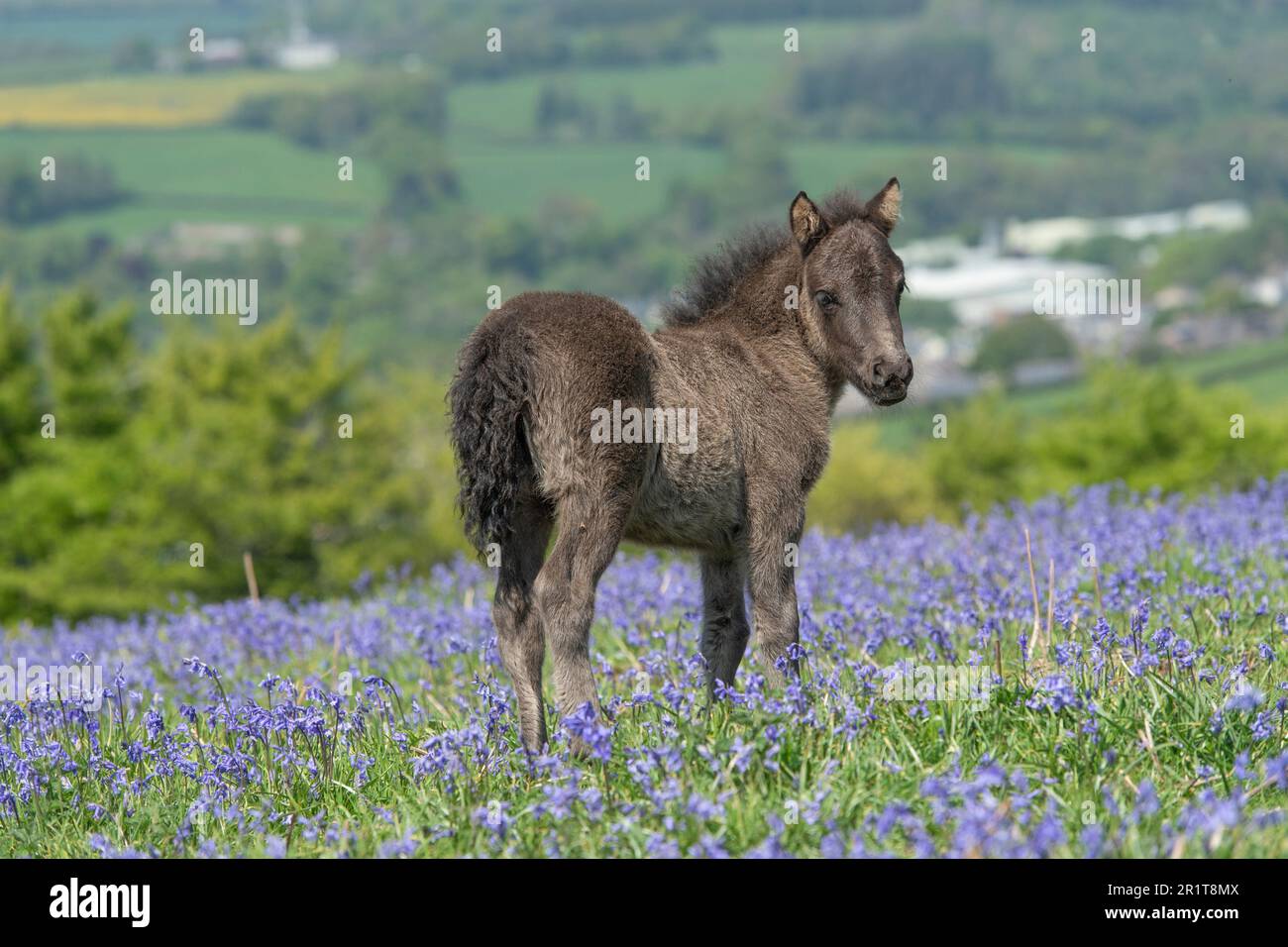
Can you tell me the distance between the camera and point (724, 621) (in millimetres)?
8133

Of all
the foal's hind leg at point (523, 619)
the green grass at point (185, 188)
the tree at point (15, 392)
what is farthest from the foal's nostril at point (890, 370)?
the green grass at point (185, 188)

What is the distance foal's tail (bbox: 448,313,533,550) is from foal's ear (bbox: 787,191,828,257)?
1898mm

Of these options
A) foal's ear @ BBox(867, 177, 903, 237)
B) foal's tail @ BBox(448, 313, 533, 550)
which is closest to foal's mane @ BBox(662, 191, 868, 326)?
foal's ear @ BBox(867, 177, 903, 237)

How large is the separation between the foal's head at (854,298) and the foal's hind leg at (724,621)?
1249 mm

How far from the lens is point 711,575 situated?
8.15 metres

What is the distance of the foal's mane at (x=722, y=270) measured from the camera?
888cm

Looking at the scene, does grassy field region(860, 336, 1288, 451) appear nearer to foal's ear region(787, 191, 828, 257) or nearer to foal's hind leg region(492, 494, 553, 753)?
foal's ear region(787, 191, 828, 257)

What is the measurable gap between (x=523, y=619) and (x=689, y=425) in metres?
1.28

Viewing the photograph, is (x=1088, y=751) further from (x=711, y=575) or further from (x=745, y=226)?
(x=745, y=226)

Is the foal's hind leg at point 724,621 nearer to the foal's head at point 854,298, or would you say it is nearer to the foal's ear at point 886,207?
the foal's head at point 854,298

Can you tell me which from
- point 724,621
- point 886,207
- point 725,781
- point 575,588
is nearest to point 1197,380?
point 886,207

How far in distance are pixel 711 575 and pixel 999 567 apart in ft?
10.9

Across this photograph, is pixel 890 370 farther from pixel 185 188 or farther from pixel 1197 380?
pixel 185 188
